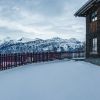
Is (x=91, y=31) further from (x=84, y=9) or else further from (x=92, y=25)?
(x=84, y=9)

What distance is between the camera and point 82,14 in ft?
82.9

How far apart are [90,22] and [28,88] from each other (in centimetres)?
1535

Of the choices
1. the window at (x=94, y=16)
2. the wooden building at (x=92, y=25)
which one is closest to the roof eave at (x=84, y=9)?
the wooden building at (x=92, y=25)

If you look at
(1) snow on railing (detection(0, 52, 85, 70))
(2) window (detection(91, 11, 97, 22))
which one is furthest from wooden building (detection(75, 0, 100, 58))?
(1) snow on railing (detection(0, 52, 85, 70))

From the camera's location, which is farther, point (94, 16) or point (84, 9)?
point (84, 9)

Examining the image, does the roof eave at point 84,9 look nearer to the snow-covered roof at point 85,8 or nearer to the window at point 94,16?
the snow-covered roof at point 85,8

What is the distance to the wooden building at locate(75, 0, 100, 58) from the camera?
21592 millimetres

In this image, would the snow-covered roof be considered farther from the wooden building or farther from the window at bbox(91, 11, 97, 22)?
the window at bbox(91, 11, 97, 22)

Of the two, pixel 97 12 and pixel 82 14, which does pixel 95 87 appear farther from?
pixel 82 14

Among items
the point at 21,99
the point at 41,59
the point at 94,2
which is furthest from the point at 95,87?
the point at 41,59

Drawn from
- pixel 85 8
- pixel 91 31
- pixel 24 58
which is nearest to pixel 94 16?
pixel 85 8

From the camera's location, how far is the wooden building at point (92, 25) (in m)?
21.6

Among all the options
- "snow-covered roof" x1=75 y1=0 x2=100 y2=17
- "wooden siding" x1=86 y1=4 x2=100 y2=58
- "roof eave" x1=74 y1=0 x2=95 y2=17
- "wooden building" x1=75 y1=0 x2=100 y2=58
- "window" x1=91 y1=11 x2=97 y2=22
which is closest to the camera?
"snow-covered roof" x1=75 y1=0 x2=100 y2=17

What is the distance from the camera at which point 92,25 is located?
23.2m
